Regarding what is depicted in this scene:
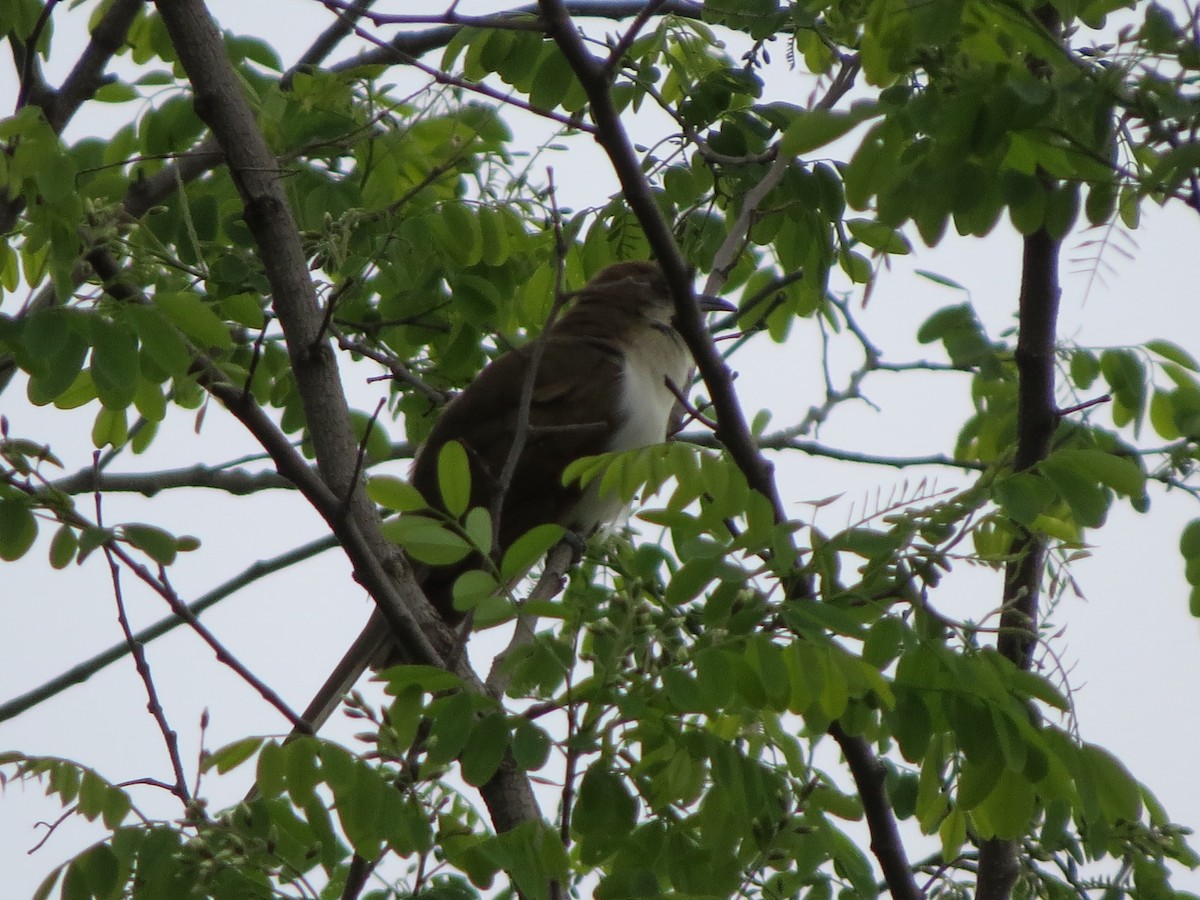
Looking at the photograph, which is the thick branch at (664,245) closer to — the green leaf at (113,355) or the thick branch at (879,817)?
the thick branch at (879,817)

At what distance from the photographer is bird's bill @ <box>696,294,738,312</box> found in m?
4.18

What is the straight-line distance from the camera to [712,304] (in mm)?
4582

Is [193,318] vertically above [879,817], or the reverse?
[193,318]

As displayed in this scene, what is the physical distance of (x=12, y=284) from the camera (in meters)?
4.35

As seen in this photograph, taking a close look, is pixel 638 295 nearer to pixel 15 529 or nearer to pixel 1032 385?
pixel 1032 385

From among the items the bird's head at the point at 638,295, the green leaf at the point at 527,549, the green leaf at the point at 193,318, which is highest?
the bird's head at the point at 638,295

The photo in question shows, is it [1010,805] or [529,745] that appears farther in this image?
[1010,805]

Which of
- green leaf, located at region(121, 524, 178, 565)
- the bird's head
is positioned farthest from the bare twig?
the bird's head

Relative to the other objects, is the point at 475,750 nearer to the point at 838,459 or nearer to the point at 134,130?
the point at 134,130

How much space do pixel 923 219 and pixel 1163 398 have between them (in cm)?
163

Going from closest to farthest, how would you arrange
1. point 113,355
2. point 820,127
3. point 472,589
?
point 820,127, point 472,589, point 113,355

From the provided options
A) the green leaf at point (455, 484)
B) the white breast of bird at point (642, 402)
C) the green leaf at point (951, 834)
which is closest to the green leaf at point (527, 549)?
the green leaf at point (455, 484)

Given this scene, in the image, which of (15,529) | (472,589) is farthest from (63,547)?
(472,589)

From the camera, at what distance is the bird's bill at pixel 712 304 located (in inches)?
164
